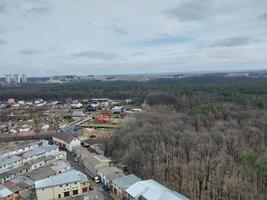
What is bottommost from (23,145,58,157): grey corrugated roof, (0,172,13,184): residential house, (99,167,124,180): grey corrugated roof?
(0,172,13,184): residential house

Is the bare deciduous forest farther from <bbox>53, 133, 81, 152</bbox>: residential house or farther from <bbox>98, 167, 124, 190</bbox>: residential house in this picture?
<bbox>53, 133, 81, 152</bbox>: residential house

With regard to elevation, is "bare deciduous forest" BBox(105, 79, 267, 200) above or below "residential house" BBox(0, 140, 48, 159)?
above

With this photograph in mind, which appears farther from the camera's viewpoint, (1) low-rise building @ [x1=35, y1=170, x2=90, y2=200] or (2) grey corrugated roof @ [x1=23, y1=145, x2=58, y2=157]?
(2) grey corrugated roof @ [x1=23, y1=145, x2=58, y2=157]

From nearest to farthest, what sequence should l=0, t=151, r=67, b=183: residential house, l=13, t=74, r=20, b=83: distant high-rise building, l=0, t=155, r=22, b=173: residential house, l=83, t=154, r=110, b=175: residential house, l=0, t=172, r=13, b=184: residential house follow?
1. l=0, t=172, r=13, b=184: residential house
2. l=0, t=151, r=67, b=183: residential house
3. l=83, t=154, r=110, b=175: residential house
4. l=0, t=155, r=22, b=173: residential house
5. l=13, t=74, r=20, b=83: distant high-rise building

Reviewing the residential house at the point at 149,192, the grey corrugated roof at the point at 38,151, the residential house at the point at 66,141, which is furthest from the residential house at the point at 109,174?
the residential house at the point at 66,141

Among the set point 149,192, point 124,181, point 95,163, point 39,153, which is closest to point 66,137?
→ point 39,153

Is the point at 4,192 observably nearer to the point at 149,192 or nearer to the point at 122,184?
the point at 122,184

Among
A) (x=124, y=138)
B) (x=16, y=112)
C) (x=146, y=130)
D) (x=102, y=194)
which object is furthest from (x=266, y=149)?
(x=16, y=112)

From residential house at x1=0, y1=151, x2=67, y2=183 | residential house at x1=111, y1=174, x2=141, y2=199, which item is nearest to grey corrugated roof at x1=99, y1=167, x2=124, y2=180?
residential house at x1=111, y1=174, x2=141, y2=199
